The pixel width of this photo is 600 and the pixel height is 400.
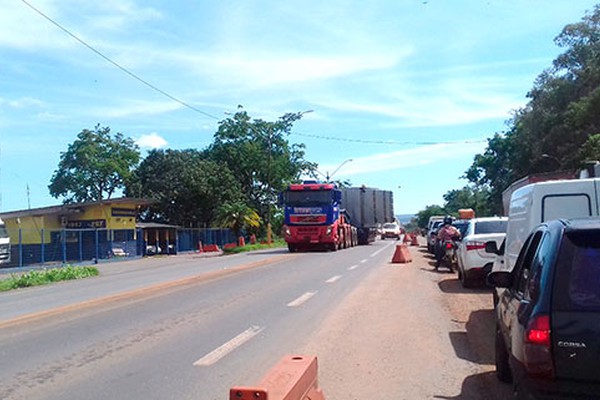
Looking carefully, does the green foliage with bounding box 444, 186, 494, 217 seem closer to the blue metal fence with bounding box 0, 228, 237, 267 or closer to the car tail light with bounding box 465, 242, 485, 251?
the blue metal fence with bounding box 0, 228, 237, 267

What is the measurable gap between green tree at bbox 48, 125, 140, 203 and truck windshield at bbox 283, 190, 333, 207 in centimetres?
4388

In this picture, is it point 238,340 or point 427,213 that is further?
point 427,213

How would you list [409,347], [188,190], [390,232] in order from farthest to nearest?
[390,232], [188,190], [409,347]

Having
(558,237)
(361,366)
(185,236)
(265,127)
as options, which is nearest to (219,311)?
(361,366)

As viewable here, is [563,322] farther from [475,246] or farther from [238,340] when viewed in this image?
[475,246]

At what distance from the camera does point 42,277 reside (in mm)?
23234

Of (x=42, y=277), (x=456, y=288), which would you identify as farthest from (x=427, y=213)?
(x=456, y=288)

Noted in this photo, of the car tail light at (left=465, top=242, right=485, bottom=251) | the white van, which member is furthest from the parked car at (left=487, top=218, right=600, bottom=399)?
the car tail light at (left=465, top=242, right=485, bottom=251)

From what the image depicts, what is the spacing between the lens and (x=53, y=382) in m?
7.24

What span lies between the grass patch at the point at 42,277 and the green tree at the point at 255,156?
45.1 m

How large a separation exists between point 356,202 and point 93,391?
40847 millimetres

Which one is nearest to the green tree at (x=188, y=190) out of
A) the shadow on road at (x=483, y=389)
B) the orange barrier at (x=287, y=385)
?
the shadow on road at (x=483, y=389)

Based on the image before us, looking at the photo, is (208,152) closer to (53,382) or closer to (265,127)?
(265,127)

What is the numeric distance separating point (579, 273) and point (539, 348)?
1.84ft
